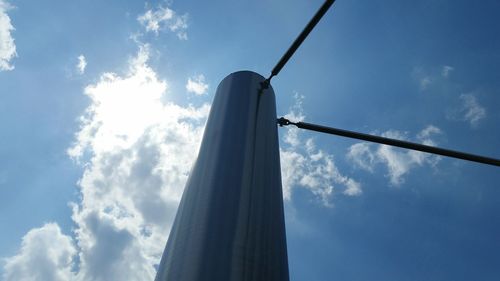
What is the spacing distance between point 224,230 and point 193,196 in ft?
1.54

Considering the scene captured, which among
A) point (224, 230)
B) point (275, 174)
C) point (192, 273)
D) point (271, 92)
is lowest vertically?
point (192, 273)

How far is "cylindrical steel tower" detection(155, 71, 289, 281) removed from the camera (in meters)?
2.24

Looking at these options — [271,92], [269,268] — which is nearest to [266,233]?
[269,268]

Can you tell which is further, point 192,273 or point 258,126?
point 258,126

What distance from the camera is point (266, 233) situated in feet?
8.30

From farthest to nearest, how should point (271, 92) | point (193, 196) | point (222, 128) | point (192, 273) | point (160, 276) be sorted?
point (271, 92) → point (222, 128) → point (193, 196) → point (160, 276) → point (192, 273)

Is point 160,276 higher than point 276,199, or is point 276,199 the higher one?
point 276,199

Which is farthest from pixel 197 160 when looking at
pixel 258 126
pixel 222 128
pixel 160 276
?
pixel 160 276

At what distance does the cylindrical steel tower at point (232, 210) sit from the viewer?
88.2 inches

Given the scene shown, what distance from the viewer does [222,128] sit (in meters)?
3.38

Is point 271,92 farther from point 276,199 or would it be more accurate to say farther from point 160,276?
point 160,276

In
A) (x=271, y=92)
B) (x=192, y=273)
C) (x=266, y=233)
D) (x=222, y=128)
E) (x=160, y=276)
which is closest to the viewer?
(x=192, y=273)

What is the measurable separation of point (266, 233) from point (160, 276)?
0.70m

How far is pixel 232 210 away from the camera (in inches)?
101
